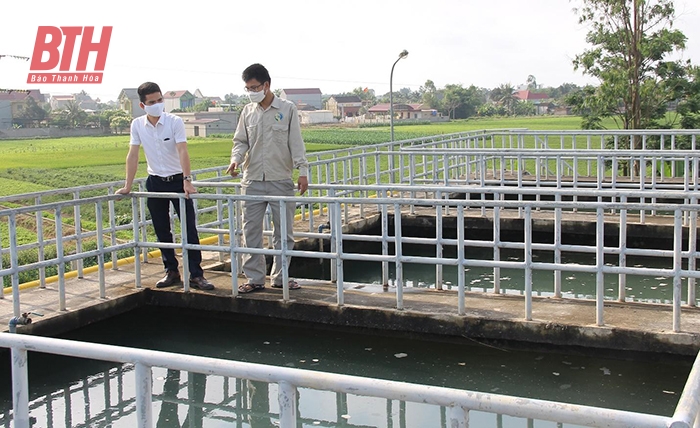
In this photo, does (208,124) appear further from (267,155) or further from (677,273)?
(677,273)

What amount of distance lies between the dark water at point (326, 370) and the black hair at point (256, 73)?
7.18ft

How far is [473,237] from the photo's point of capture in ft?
42.5

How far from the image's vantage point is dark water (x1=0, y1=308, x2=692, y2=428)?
5.65 m

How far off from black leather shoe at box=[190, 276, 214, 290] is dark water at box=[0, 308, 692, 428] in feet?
1.44

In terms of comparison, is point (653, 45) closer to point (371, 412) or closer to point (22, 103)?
point (371, 412)

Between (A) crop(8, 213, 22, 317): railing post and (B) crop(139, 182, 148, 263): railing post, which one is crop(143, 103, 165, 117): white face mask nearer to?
(B) crop(139, 182, 148, 263): railing post

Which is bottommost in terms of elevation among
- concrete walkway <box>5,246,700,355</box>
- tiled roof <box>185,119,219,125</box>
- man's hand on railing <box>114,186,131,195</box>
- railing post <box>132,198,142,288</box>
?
concrete walkway <box>5,246,700,355</box>

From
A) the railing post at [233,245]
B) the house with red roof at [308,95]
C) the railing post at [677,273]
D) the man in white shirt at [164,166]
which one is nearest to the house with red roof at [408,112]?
the house with red roof at [308,95]

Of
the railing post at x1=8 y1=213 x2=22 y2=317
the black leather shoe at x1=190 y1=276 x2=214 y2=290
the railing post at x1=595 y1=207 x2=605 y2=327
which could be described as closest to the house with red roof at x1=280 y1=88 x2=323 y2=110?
the black leather shoe at x1=190 y1=276 x2=214 y2=290

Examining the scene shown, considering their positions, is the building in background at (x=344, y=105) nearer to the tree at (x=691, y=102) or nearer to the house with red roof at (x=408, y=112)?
the house with red roof at (x=408, y=112)

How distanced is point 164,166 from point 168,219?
0.54m

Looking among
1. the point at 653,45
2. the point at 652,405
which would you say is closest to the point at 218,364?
the point at 652,405

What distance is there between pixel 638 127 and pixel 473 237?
13.9 metres

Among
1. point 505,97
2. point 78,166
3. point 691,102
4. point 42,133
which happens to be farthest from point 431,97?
point 691,102
